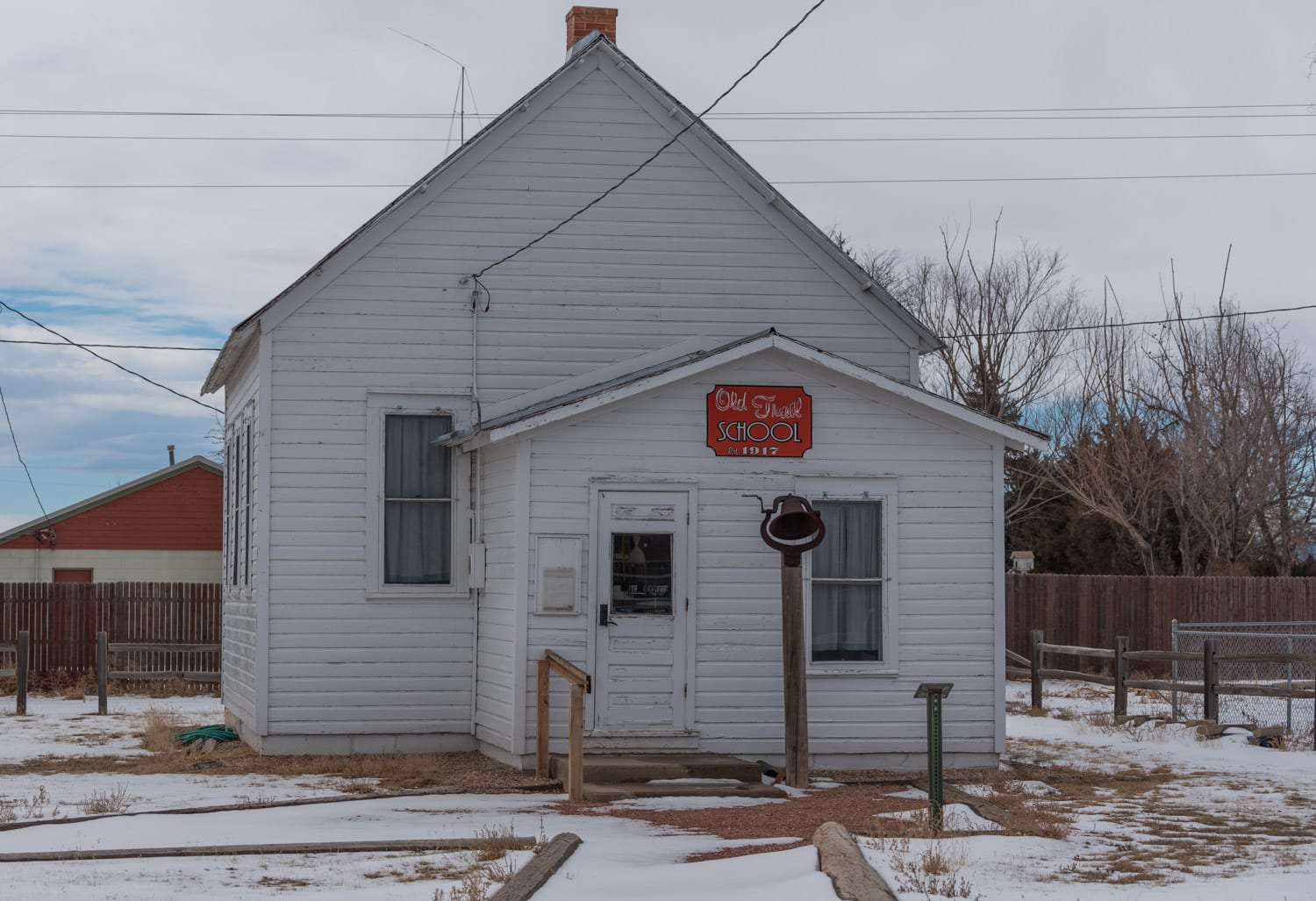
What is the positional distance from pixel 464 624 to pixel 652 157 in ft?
17.2

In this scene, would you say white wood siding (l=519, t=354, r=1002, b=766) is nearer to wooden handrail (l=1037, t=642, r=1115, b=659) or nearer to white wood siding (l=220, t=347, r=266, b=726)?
white wood siding (l=220, t=347, r=266, b=726)

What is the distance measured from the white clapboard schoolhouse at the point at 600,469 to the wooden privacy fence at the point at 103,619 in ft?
28.1

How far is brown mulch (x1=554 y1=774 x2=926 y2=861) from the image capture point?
32.5ft

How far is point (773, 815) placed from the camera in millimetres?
11008

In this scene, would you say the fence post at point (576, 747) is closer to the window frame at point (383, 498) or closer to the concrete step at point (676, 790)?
the concrete step at point (676, 790)

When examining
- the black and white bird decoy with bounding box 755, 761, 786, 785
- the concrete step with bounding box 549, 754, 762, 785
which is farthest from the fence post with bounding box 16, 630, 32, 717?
the black and white bird decoy with bounding box 755, 761, 786, 785

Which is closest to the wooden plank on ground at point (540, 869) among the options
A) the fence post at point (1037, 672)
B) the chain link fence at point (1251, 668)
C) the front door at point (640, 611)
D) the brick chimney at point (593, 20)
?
the front door at point (640, 611)

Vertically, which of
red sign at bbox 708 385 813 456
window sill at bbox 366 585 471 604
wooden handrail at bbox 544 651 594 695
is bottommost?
wooden handrail at bbox 544 651 594 695

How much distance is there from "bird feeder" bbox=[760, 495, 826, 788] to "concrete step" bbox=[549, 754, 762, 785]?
1.27 feet

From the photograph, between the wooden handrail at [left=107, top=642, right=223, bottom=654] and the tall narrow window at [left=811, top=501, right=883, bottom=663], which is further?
the wooden handrail at [left=107, top=642, right=223, bottom=654]

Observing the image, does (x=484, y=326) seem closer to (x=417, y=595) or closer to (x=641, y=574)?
(x=417, y=595)

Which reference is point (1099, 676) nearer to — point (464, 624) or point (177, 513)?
point (464, 624)

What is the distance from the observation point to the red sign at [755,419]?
13.9 metres

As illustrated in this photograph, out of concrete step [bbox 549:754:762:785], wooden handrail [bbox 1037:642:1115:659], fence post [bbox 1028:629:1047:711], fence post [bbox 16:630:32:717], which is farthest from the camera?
fence post [bbox 1028:629:1047:711]
